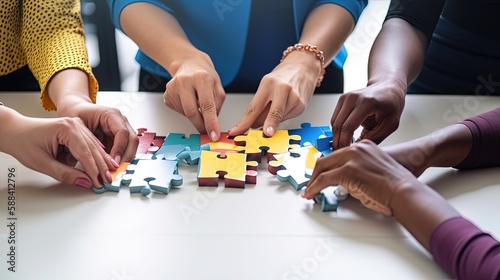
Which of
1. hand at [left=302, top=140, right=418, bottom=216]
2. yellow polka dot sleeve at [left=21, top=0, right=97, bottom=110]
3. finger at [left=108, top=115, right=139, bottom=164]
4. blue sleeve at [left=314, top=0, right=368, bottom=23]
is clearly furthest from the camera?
blue sleeve at [left=314, top=0, right=368, bottom=23]

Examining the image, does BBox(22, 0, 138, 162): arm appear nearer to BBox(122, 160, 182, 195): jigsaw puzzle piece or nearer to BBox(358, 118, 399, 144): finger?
BBox(122, 160, 182, 195): jigsaw puzzle piece

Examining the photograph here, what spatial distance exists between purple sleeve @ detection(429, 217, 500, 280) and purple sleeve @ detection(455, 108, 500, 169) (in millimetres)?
317

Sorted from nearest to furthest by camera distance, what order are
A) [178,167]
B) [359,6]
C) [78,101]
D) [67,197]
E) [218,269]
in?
[218,269]
[67,197]
[178,167]
[78,101]
[359,6]

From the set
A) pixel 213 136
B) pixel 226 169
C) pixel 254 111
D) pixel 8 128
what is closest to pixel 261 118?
pixel 254 111

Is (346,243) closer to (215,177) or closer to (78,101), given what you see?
(215,177)

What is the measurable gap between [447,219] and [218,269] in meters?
0.37

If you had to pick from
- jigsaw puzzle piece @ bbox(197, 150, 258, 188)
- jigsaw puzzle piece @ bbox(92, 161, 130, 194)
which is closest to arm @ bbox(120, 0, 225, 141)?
jigsaw puzzle piece @ bbox(197, 150, 258, 188)

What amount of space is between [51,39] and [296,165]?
76 centimetres

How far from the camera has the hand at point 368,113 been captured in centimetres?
119

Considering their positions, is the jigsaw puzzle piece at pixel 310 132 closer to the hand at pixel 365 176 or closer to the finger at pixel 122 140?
the hand at pixel 365 176

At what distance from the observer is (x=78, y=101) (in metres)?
1.29

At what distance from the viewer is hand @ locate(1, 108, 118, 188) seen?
1082 millimetres

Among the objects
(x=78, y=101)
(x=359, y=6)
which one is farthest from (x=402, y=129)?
(x=78, y=101)

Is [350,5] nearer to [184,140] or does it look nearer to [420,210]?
[184,140]
